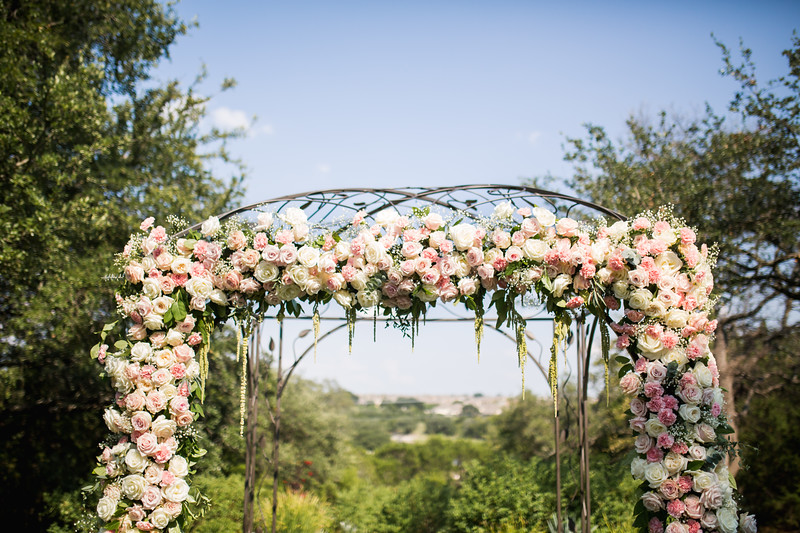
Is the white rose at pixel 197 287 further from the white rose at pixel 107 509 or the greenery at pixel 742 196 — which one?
the greenery at pixel 742 196

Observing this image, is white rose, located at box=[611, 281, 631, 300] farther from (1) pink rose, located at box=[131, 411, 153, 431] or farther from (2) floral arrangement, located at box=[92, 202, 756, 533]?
(1) pink rose, located at box=[131, 411, 153, 431]

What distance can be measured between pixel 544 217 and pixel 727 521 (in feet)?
6.21

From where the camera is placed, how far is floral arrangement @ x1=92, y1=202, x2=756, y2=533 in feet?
10.8

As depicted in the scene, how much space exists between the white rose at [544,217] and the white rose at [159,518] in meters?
2.77

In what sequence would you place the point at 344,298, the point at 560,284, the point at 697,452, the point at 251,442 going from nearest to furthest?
the point at 697,452, the point at 560,284, the point at 344,298, the point at 251,442

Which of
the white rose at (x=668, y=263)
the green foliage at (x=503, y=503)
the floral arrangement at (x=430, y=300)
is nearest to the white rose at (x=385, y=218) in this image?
the floral arrangement at (x=430, y=300)

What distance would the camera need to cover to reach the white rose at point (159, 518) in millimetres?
3350

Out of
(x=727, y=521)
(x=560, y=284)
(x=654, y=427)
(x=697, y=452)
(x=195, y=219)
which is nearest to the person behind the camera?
(x=727, y=521)

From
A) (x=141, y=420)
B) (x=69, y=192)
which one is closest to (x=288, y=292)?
(x=141, y=420)

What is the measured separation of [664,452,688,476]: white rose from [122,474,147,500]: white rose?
9.70 feet

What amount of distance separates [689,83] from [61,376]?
8891mm

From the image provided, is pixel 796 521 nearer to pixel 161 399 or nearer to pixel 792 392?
pixel 792 392

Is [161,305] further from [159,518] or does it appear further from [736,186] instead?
[736,186]

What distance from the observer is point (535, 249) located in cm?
341
